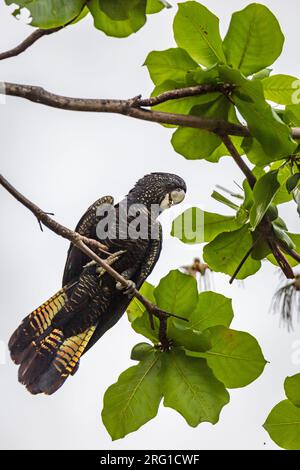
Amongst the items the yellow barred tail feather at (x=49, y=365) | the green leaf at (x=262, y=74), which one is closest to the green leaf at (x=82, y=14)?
the green leaf at (x=262, y=74)

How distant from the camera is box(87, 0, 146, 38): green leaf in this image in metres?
1.68

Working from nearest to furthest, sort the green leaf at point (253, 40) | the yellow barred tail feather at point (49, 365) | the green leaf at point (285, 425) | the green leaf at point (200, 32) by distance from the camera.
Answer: the green leaf at point (253, 40) → the green leaf at point (200, 32) → the green leaf at point (285, 425) → the yellow barred tail feather at point (49, 365)

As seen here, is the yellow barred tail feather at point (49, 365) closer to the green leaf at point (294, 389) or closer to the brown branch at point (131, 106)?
the green leaf at point (294, 389)

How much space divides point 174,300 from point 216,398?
11.7 inches

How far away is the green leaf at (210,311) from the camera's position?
84.7 inches

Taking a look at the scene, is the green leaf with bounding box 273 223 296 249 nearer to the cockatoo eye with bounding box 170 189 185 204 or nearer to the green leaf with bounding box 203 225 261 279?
the green leaf with bounding box 203 225 261 279

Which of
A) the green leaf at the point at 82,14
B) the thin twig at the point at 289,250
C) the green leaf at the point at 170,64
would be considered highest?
the green leaf at the point at 82,14

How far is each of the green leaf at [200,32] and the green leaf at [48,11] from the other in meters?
0.40

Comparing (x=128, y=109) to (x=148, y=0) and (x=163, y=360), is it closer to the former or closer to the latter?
(x=148, y=0)

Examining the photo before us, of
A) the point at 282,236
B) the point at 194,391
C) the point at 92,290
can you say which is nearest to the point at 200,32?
the point at 282,236

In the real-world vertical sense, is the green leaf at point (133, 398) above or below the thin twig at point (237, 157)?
below

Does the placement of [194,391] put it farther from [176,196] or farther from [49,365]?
[176,196]

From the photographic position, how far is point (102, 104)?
1.67 metres
